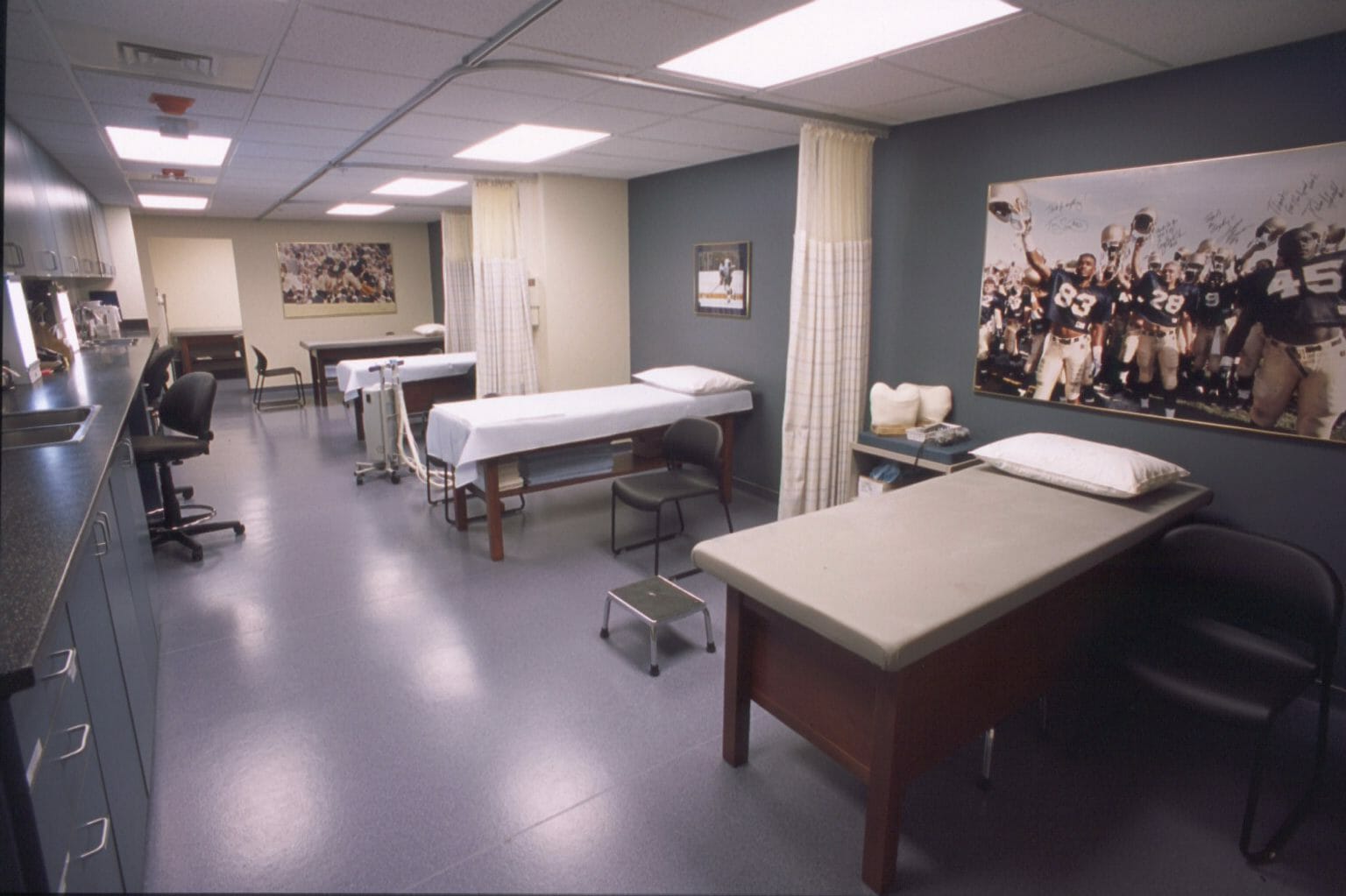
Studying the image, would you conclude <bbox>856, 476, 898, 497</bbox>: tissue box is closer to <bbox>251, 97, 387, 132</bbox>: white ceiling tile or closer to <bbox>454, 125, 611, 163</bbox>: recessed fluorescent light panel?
<bbox>454, 125, 611, 163</bbox>: recessed fluorescent light panel

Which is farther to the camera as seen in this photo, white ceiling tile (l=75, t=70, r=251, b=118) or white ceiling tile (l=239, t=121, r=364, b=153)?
white ceiling tile (l=239, t=121, r=364, b=153)

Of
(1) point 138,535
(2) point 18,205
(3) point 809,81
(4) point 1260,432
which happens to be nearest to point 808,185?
(3) point 809,81

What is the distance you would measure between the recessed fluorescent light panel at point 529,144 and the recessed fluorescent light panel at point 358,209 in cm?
332

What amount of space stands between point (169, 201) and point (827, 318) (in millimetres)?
6906

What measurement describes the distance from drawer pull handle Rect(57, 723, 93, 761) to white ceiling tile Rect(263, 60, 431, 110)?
7.32 feet

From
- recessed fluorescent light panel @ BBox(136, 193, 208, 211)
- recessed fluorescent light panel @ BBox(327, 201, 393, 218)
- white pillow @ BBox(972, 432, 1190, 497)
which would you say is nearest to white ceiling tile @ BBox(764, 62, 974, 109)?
white pillow @ BBox(972, 432, 1190, 497)

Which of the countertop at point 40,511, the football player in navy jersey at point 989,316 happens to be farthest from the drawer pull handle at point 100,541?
the football player in navy jersey at point 989,316

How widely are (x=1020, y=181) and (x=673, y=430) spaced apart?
81.0 inches

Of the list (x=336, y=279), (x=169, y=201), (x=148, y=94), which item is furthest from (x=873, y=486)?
(x=336, y=279)

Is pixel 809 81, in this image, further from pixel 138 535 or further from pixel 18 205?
pixel 18 205

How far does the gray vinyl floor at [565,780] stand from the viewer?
6.05 feet

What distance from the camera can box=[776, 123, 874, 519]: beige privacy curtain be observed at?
352cm

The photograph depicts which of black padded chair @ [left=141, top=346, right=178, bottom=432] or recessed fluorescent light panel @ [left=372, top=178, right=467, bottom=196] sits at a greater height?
recessed fluorescent light panel @ [left=372, top=178, right=467, bottom=196]

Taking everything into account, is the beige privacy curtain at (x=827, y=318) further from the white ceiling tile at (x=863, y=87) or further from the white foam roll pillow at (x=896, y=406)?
the white ceiling tile at (x=863, y=87)
